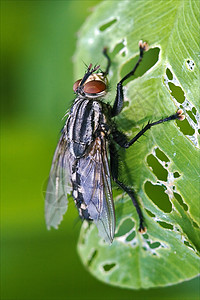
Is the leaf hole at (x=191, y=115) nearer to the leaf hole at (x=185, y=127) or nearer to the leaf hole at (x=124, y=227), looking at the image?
the leaf hole at (x=185, y=127)

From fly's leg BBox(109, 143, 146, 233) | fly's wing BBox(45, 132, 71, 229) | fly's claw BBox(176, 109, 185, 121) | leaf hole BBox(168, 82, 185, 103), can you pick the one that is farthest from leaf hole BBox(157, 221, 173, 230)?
fly's wing BBox(45, 132, 71, 229)

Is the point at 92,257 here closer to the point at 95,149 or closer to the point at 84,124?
the point at 95,149

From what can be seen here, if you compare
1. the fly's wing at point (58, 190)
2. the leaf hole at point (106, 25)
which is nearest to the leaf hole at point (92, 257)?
the fly's wing at point (58, 190)

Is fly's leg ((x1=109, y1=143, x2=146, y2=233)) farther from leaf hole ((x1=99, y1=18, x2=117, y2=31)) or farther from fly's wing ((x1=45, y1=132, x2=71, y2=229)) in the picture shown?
leaf hole ((x1=99, y1=18, x2=117, y2=31))

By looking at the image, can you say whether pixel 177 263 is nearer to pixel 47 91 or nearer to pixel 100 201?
pixel 100 201

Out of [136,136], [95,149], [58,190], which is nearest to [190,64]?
[136,136]

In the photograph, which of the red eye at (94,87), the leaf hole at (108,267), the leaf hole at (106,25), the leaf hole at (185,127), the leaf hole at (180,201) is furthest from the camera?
the leaf hole at (108,267)

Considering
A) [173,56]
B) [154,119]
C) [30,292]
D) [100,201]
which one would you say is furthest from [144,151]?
[30,292]
